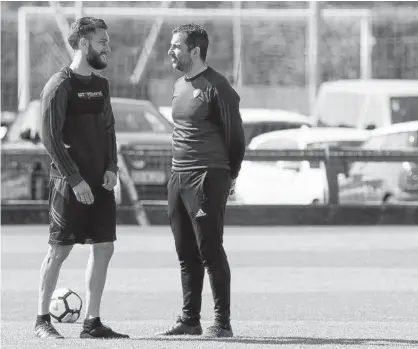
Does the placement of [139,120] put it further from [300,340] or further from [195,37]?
[300,340]

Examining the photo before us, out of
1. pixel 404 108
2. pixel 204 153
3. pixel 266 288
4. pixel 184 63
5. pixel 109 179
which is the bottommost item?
pixel 266 288

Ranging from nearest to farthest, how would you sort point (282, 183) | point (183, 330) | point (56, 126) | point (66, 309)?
point (56, 126)
point (183, 330)
point (66, 309)
point (282, 183)

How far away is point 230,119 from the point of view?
7.76m

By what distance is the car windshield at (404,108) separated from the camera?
24781 millimetres

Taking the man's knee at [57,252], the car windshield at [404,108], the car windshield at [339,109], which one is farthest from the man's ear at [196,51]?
the car windshield at [404,108]

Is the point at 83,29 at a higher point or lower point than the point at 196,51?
higher

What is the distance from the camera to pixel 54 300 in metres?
8.92

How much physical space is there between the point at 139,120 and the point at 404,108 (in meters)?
7.04

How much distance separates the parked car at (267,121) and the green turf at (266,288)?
775 cm

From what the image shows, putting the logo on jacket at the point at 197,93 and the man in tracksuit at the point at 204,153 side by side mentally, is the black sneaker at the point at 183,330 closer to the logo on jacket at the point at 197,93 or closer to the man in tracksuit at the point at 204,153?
the man in tracksuit at the point at 204,153

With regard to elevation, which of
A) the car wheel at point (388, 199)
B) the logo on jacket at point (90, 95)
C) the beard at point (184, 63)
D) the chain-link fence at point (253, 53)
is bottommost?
the car wheel at point (388, 199)

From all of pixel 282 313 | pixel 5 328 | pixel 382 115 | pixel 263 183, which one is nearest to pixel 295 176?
pixel 263 183

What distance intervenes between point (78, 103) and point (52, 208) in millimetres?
595

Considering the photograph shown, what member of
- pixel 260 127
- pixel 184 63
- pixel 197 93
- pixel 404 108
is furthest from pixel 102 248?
pixel 404 108
